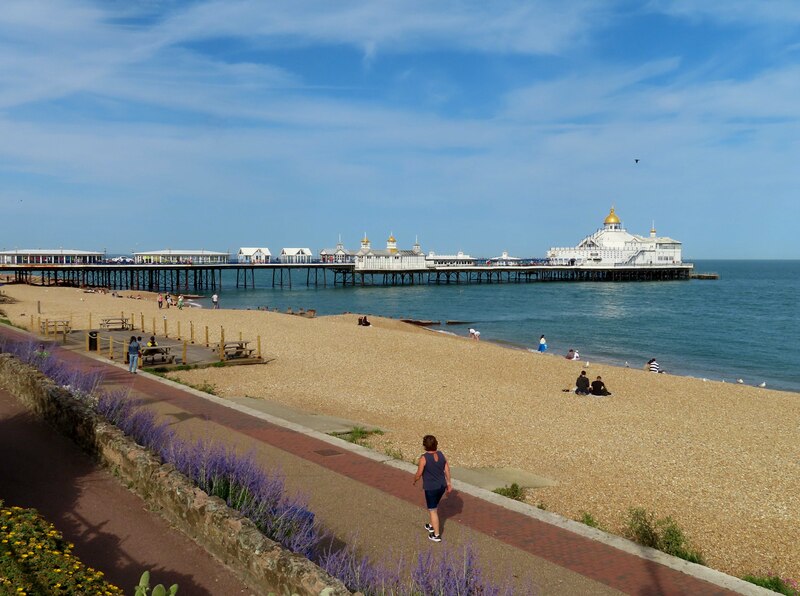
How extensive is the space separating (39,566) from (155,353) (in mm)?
15710

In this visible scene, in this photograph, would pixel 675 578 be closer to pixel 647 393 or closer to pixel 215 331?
pixel 647 393

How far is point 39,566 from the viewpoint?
4785 mm

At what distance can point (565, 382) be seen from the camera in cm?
2177

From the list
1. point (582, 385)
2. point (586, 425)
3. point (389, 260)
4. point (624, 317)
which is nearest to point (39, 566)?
point (586, 425)

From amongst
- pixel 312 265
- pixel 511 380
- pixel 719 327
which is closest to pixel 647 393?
pixel 511 380

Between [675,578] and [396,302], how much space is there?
6893cm

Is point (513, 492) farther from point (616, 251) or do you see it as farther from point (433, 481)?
point (616, 251)

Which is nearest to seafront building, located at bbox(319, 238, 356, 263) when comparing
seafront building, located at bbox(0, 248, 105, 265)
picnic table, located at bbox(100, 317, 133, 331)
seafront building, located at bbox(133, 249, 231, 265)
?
seafront building, located at bbox(133, 249, 231, 265)

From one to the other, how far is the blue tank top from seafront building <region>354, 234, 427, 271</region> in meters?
94.8

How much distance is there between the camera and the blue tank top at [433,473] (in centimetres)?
719

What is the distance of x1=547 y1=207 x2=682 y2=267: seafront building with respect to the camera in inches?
4968

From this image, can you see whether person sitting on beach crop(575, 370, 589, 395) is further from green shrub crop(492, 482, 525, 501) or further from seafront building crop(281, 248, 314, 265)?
seafront building crop(281, 248, 314, 265)

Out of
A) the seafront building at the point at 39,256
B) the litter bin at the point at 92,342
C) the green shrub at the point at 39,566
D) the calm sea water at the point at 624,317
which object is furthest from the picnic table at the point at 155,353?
the seafront building at the point at 39,256

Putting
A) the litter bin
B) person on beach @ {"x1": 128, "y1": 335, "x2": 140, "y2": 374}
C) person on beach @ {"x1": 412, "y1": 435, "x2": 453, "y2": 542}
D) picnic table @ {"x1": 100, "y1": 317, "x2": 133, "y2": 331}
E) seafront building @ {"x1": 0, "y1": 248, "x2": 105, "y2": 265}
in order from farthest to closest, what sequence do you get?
seafront building @ {"x1": 0, "y1": 248, "x2": 105, "y2": 265}
picnic table @ {"x1": 100, "y1": 317, "x2": 133, "y2": 331}
the litter bin
person on beach @ {"x1": 128, "y1": 335, "x2": 140, "y2": 374}
person on beach @ {"x1": 412, "y1": 435, "x2": 453, "y2": 542}
